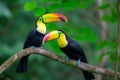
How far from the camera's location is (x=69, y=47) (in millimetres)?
3893

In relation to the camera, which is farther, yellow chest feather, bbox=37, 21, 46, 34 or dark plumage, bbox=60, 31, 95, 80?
yellow chest feather, bbox=37, 21, 46, 34

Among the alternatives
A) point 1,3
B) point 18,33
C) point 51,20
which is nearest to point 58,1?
point 51,20

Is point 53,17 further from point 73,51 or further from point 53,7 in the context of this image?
point 73,51

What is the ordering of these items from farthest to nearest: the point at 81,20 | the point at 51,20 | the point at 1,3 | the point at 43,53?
1. the point at 81,20
2. the point at 1,3
3. the point at 51,20
4. the point at 43,53

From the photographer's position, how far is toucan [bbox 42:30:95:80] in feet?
11.9

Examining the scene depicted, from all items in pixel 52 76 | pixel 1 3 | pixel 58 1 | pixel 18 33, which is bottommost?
pixel 52 76

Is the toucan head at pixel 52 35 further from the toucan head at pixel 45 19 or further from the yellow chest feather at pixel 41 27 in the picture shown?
the yellow chest feather at pixel 41 27

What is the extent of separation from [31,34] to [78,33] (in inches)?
18.7

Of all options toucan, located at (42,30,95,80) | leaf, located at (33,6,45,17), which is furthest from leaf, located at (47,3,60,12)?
toucan, located at (42,30,95,80)

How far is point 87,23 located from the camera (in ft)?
29.3

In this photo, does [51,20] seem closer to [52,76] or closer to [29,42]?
[29,42]

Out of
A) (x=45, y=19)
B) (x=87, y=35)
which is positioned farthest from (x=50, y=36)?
(x=87, y=35)

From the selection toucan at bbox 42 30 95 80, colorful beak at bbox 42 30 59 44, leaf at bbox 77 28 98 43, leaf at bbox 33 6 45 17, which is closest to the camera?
colorful beak at bbox 42 30 59 44

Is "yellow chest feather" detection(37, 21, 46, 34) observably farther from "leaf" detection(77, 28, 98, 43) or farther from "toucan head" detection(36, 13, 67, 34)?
"leaf" detection(77, 28, 98, 43)
